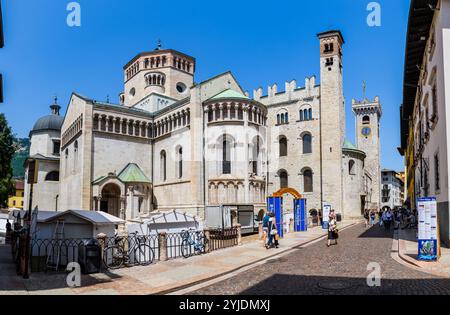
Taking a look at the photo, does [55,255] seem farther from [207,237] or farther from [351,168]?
[351,168]

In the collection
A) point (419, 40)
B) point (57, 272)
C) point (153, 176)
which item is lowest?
point (57, 272)

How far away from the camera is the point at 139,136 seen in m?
42.3

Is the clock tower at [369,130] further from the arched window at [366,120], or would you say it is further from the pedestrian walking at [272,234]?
the pedestrian walking at [272,234]

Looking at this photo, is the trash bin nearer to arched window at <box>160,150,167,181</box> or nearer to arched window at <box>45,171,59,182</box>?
arched window at <box>160,150,167,181</box>

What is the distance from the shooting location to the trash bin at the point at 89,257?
1184 centimetres

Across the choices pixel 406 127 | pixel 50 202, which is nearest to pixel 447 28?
pixel 406 127

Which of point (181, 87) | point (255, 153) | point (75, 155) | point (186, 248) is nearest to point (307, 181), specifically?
point (255, 153)

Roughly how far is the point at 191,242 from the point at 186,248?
0.61m

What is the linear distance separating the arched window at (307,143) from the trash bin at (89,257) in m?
37.0

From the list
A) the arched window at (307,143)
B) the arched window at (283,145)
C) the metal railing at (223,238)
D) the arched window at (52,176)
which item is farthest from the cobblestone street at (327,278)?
the arched window at (52,176)

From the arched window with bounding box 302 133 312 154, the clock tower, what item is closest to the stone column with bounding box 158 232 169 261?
the arched window with bounding box 302 133 312 154
